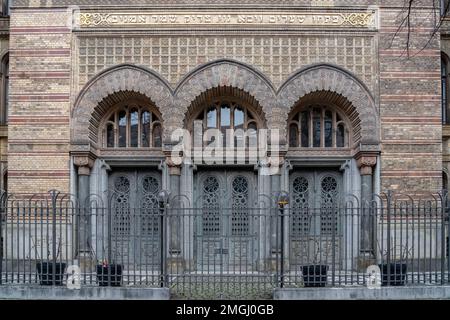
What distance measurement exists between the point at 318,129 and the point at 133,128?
5306mm

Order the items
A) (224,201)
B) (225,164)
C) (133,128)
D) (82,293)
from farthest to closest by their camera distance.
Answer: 1. (133,128)
2. (224,201)
3. (225,164)
4. (82,293)

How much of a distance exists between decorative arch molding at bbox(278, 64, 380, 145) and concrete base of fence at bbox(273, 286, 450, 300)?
621cm

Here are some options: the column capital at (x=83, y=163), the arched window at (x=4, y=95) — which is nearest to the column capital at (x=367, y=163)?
the column capital at (x=83, y=163)

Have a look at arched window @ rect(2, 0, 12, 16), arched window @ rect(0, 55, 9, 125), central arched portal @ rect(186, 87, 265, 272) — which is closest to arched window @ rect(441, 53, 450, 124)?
central arched portal @ rect(186, 87, 265, 272)

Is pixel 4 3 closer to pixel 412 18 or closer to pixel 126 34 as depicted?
pixel 126 34

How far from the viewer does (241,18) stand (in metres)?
17.1

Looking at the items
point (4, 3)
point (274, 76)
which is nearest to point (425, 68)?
point (274, 76)

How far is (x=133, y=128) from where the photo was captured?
1788 centimetres

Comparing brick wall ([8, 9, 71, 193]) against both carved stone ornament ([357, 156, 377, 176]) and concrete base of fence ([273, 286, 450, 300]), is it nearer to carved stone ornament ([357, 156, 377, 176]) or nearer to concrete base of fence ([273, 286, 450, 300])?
concrete base of fence ([273, 286, 450, 300])

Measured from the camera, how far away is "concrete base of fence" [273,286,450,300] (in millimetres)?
11688

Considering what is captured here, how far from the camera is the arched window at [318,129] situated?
58.3 feet

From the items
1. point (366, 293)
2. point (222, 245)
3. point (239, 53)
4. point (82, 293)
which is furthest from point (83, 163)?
point (366, 293)

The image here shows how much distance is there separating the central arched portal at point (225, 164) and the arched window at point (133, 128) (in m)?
1.07

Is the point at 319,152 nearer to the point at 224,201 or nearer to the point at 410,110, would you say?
the point at 410,110
